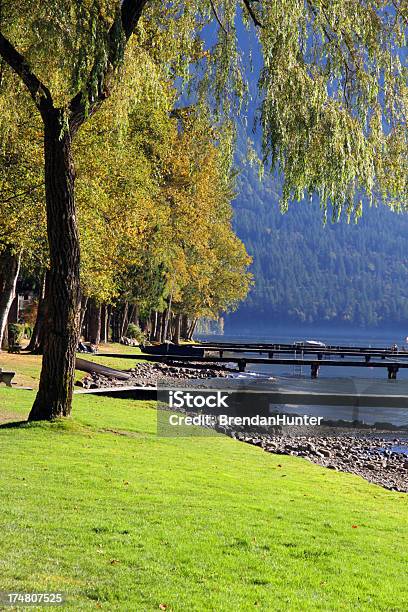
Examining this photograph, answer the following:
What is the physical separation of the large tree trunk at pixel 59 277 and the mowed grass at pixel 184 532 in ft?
2.56

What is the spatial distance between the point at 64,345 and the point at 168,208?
31.3 metres

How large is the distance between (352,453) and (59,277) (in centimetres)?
1204

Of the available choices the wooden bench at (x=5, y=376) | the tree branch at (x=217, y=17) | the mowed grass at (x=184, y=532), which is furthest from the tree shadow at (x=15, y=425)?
the tree branch at (x=217, y=17)

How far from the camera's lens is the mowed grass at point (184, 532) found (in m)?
6.93

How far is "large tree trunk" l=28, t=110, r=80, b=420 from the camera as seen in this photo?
15312mm

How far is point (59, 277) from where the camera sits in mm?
15648

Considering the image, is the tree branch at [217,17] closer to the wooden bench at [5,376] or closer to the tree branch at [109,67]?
the tree branch at [109,67]

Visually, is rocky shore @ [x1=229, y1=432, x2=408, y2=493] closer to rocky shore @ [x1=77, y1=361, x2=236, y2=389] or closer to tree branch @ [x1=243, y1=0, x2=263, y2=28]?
rocky shore @ [x1=77, y1=361, x2=236, y2=389]

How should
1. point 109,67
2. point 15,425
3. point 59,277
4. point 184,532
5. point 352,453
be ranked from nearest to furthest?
point 184,532 < point 109,67 < point 59,277 < point 15,425 < point 352,453

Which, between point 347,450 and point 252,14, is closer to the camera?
point 252,14

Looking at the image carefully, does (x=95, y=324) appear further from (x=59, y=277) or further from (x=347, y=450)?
(x=59, y=277)

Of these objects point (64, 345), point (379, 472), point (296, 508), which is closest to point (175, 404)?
point (379, 472)

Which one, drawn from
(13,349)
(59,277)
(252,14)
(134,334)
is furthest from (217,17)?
(134,334)

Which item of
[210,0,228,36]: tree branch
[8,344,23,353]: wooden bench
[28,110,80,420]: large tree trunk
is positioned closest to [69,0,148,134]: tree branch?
[28,110,80,420]: large tree trunk
